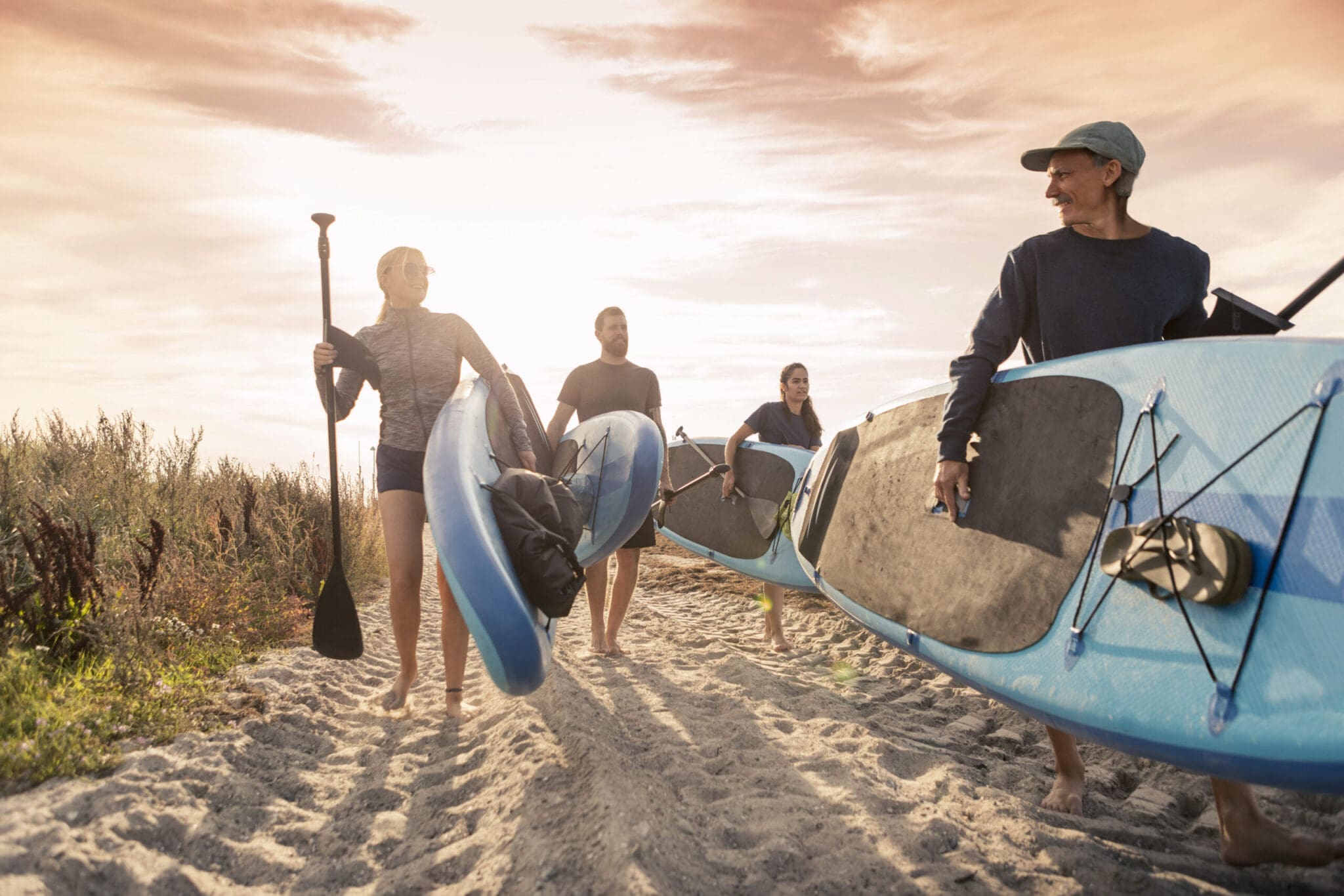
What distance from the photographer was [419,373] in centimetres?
396

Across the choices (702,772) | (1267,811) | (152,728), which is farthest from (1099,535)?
(152,728)

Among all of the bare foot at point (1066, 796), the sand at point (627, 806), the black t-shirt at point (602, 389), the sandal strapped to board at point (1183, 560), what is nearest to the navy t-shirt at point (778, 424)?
the black t-shirt at point (602, 389)

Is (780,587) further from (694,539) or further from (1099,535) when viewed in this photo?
(1099,535)

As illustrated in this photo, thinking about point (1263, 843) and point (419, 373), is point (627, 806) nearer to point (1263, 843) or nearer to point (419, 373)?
point (1263, 843)

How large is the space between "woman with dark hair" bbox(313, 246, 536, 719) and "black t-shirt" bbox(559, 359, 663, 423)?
118 cm

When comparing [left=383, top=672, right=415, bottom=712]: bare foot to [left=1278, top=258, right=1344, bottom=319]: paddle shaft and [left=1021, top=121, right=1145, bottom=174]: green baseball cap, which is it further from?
[left=1278, top=258, right=1344, bottom=319]: paddle shaft

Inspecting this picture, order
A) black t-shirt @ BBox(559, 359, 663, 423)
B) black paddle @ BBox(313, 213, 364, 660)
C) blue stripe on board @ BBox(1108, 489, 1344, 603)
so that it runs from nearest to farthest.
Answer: blue stripe on board @ BBox(1108, 489, 1344, 603) → black paddle @ BBox(313, 213, 364, 660) → black t-shirt @ BBox(559, 359, 663, 423)

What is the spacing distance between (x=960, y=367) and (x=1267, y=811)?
71.4 inches

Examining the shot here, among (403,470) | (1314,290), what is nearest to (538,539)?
(403,470)

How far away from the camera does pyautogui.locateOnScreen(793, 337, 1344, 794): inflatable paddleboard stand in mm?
1943

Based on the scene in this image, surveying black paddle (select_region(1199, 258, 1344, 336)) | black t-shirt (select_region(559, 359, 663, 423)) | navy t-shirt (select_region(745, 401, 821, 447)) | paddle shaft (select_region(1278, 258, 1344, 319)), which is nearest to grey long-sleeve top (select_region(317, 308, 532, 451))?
black t-shirt (select_region(559, 359, 663, 423))

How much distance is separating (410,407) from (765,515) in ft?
9.95

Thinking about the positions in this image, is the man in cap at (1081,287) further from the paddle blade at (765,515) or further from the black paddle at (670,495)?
the paddle blade at (765,515)

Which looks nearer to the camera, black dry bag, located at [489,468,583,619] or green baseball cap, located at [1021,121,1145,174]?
green baseball cap, located at [1021,121,1145,174]
